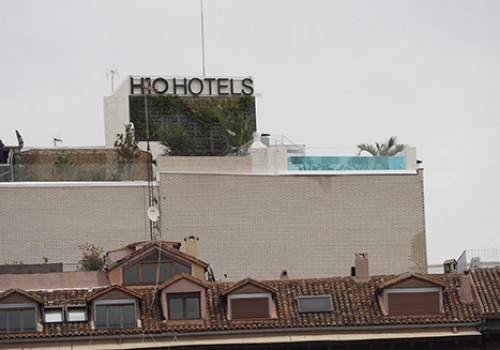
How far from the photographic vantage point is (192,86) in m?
128

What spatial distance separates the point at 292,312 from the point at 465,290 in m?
6.59

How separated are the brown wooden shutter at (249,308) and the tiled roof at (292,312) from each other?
41cm

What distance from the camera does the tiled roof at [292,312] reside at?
82938mm

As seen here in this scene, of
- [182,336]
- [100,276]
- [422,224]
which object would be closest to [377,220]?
[422,224]

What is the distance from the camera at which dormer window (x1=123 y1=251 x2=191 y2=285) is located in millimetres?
89188

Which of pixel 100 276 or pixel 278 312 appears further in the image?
pixel 100 276

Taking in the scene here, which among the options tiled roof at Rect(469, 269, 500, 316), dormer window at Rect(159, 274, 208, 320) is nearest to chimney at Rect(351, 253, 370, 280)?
tiled roof at Rect(469, 269, 500, 316)

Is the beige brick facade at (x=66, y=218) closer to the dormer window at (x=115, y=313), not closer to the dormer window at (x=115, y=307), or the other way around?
the dormer window at (x=115, y=307)

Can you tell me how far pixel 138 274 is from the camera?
293ft

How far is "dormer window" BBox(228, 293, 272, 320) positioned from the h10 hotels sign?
42.7 m

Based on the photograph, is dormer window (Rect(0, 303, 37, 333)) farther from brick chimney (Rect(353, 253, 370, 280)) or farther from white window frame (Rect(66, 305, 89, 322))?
brick chimney (Rect(353, 253, 370, 280))

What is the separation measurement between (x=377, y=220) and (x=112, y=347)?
3485 cm

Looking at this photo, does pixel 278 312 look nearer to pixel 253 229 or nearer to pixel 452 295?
pixel 452 295

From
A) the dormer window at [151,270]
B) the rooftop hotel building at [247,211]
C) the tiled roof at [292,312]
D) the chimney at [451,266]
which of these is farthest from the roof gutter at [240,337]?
the rooftop hotel building at [247,211]
